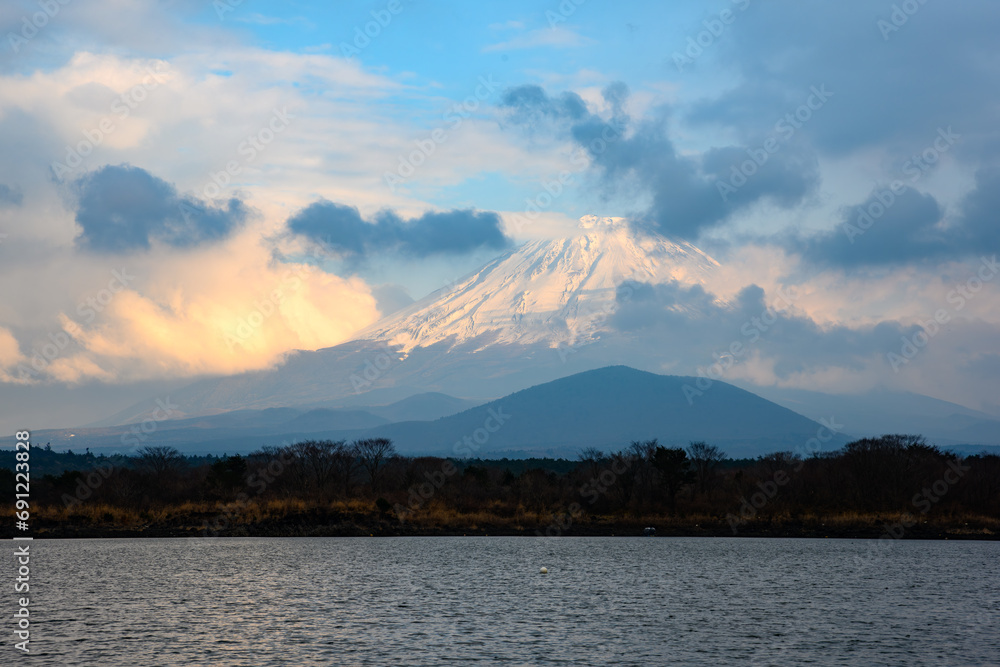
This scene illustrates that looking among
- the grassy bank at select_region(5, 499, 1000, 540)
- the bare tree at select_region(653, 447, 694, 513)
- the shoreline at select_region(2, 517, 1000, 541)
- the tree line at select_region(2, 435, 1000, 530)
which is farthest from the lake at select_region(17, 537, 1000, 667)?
the bare tree at select_region(653, 447, 694, 513)

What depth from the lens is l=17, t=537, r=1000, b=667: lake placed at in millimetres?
33875

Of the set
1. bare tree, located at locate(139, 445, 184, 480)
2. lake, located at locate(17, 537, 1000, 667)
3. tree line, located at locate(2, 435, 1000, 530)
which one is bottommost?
lake, located at locate(17, 537, 1000, 667)

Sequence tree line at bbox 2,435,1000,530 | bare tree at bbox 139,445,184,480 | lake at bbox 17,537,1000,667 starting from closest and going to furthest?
lake at bbox 17,537,1000,667 < tree line at bbox 2,435,1000,530 < bare tree at bbox 139,445,184,480

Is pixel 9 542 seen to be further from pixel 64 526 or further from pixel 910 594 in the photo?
pixel 910 594

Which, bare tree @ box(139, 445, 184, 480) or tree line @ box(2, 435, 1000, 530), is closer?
tree line @ box(2, 435, 1000, 530)

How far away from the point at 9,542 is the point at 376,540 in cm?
3301

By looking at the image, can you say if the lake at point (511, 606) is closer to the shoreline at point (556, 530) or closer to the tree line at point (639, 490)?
the shoreline at point (556, 530)

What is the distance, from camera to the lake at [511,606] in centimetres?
3388

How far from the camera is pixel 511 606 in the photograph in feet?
150

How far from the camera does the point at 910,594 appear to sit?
166ft

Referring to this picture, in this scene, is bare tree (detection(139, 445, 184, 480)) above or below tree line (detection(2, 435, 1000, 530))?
above

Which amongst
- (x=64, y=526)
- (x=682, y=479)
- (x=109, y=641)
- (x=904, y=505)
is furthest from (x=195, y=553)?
(x=904, y=505)

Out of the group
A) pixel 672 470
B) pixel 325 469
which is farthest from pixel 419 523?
pixel 672 470

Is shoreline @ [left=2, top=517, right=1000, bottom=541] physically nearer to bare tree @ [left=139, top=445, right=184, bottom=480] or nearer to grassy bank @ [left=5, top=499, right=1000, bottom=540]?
grassy bank @ [left=5, top=499, right=1000, bottom=540]
